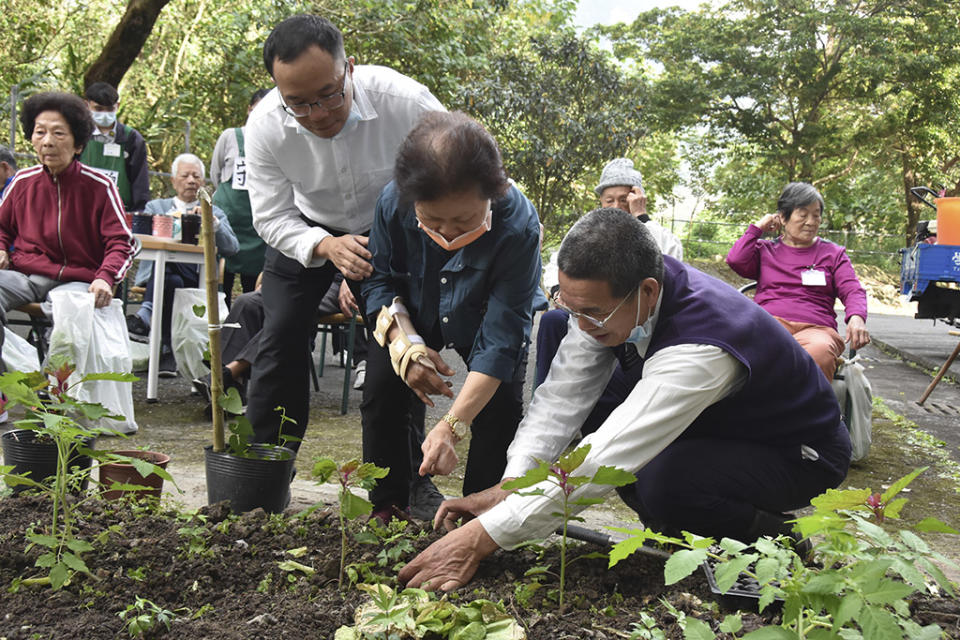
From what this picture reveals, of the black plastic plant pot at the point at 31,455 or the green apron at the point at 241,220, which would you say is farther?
the green apron at the point at 241,220

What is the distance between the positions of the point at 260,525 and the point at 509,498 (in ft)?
2.76

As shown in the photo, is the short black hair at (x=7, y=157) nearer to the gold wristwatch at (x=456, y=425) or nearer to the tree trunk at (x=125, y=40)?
the tree trunk at (x=125, y=40)

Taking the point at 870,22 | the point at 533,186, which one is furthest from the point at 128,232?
the point at 870,22

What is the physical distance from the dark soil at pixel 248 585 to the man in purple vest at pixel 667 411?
0.20 metres

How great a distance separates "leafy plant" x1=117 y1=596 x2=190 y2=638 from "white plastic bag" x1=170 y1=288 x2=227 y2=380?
3.55 meters

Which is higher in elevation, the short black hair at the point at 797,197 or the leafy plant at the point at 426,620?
the short black hair at the point at 797,197

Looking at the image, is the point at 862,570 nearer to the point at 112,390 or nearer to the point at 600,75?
the point at 112,390

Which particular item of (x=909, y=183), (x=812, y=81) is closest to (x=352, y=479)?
(x=812, y=81)

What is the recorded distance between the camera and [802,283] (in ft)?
16.5

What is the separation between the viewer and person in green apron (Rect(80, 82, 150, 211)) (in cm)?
700

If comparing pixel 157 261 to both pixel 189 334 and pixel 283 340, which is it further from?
pixel 283 340

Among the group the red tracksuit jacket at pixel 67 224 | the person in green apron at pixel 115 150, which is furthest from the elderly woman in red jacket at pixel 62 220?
the person in green apron at pixel 115 150

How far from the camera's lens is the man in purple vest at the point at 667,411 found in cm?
226

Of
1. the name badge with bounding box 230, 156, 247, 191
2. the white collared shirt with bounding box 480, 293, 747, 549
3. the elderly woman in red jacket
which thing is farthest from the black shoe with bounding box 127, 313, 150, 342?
the white collared shirt with bounding box 480, 293, 747, 549
